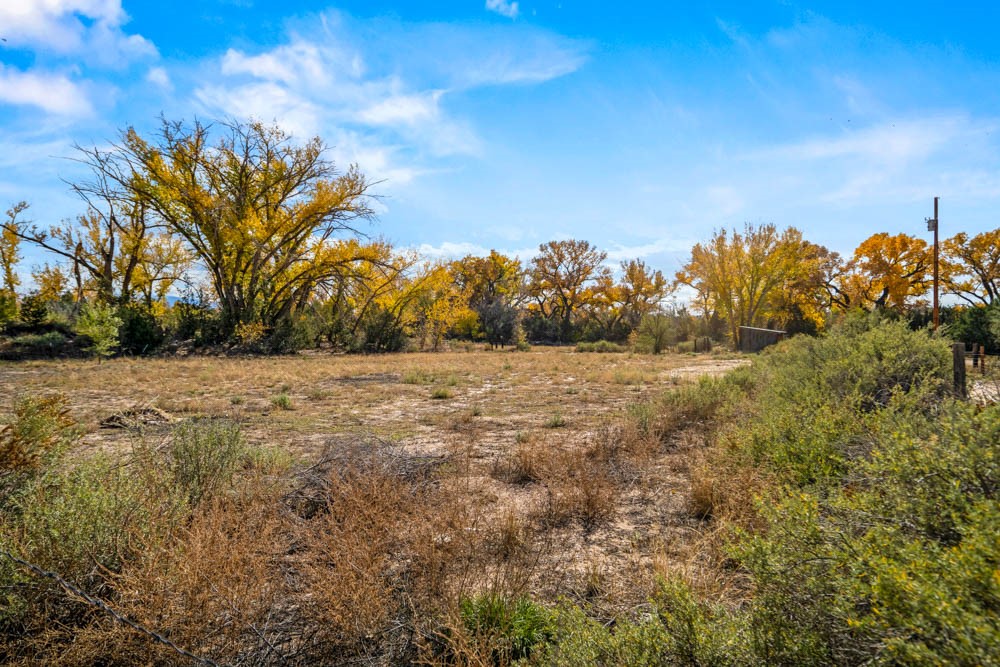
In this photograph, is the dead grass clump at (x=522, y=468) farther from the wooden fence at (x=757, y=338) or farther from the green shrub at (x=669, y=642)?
the wooden fence at (x=757, y=338)

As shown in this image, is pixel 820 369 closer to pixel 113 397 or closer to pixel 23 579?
pixel 23 579

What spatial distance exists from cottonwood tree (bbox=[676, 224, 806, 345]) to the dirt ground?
67.2 feet

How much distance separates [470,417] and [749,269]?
107ft

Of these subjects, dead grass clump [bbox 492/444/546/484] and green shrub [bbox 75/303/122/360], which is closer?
dead grass clump [bbox 492/444/546/484]

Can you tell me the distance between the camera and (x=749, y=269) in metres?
34.8

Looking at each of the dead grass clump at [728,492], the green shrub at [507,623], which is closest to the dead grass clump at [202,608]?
the green shrub at [507,623]

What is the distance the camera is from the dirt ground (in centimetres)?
363

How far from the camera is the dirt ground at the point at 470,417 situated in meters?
3.63

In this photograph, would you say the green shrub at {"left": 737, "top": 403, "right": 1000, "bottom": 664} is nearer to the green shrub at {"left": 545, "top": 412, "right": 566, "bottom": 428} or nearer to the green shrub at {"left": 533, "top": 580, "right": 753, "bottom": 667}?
the green shrub at {"left": 533, "top": 580, "right": 753, "bottom": 667}

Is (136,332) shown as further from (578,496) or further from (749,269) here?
(749,269)

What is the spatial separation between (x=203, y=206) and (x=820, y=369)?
93.2ft

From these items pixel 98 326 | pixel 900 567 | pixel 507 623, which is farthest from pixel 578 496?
pixel 98 326

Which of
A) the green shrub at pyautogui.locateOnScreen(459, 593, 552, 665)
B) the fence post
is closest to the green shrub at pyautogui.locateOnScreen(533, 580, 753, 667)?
the green shrub at pyautogui.locateOnScreen(459, 593, 552, 665)

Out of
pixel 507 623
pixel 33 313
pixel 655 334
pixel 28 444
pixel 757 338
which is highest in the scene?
pixel 33 313
